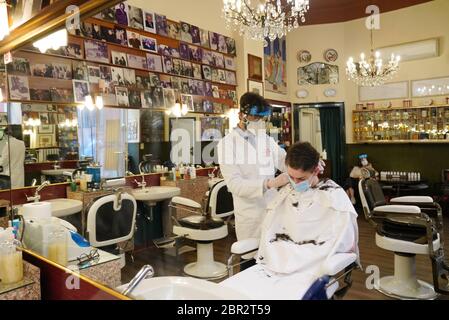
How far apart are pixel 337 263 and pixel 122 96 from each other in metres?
3.25

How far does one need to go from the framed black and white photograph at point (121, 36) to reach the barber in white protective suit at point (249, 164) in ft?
8.22

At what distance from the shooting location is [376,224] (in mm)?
2938

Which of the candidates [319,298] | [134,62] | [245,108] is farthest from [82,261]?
[134,62]

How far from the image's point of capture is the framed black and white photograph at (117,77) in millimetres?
4004

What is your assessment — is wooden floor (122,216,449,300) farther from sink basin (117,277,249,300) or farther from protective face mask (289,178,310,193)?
sink basin (117,277,249,300)

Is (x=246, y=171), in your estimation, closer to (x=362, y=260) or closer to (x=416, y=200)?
(x=416, y=200)

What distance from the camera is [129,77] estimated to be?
416 cm

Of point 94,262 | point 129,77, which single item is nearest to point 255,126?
point 94,262

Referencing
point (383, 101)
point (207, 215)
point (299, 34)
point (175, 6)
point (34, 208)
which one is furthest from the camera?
point (299, 34)

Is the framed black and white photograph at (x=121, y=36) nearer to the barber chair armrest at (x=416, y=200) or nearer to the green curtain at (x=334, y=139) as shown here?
the barber chair armrest at (x=416, y=200)

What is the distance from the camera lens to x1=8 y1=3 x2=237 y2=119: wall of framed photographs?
3.37 m

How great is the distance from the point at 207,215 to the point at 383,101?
469 cm

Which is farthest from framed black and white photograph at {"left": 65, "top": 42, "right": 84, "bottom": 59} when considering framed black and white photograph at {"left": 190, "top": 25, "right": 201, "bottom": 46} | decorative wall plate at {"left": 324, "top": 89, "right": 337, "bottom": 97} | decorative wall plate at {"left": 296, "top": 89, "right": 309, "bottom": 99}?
decorative wall plate at {"left": 324, "top": 89, "right": 337, "bottom": 97}
